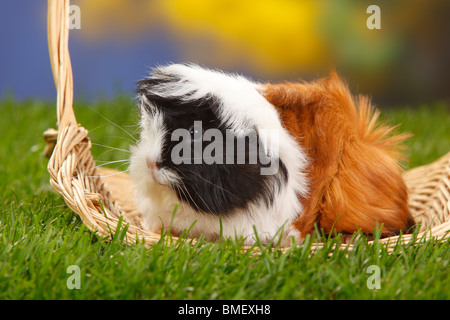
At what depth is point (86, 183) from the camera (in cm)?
156

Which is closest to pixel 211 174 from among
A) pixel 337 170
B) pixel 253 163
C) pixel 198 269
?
pixel 253 163

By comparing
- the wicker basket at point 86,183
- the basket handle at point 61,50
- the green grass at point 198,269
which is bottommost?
the green grass at point 198,269

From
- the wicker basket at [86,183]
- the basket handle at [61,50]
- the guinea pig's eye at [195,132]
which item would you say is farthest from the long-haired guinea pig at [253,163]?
the basket handle at [61,50]

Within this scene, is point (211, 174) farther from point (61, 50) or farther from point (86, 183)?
point (61, 50)

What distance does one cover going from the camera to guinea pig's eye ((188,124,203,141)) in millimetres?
1314

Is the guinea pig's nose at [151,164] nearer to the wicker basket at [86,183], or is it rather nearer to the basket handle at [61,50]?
the wicker basket at [86,183]

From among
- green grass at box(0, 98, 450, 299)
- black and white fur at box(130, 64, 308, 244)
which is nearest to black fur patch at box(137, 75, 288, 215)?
black and white fur at box(130, 64, 308, 244)

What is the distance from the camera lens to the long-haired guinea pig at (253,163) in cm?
132

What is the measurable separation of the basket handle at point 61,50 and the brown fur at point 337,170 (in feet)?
2.21

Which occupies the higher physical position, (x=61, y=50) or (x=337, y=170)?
(x=61, y=50)

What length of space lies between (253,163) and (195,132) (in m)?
0.19

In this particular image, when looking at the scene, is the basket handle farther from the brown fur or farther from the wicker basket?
the brown fur

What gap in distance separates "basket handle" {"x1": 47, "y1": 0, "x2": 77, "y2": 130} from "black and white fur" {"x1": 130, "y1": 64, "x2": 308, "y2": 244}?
0.32 meters

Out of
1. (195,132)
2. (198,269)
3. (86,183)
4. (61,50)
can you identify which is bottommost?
(198,269)
